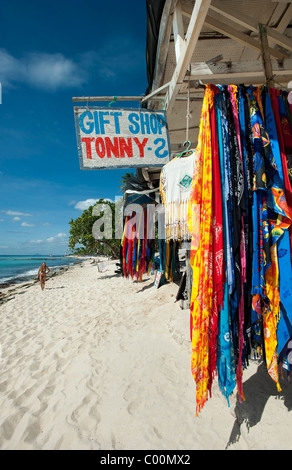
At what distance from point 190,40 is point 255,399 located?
11.9 feet

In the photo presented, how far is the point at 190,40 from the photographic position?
6.11 feet

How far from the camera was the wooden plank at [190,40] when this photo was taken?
1666 mm

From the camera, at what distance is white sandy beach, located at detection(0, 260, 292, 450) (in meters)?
2.15

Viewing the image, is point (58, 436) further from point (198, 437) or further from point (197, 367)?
point (197, 367)

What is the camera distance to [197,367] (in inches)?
62.7

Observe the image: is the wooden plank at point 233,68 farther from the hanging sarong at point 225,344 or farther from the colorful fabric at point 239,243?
the hanging sarong at point 225,344

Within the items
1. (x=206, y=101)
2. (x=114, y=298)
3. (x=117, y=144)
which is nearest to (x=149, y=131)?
(x=117, y=144)

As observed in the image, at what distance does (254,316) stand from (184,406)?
1693mm

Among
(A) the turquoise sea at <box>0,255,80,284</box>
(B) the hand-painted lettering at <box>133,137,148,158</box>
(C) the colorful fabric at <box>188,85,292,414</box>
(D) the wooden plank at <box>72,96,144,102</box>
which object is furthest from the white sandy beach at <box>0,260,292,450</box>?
(A) the turquoise sea at <box>0,255,80,284</box>

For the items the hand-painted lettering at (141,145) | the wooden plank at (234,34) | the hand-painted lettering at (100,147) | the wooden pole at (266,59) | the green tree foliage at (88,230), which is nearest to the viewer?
the wooden pole at (266,59)

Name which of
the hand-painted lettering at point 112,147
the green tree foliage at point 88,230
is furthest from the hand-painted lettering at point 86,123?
the green tree foliage at point 88,230

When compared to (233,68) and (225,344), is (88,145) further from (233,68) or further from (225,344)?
(225,344)

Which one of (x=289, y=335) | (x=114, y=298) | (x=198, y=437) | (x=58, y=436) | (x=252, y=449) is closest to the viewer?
(x=289, y=335)

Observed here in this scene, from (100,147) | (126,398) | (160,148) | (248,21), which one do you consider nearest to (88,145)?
(100,147)
